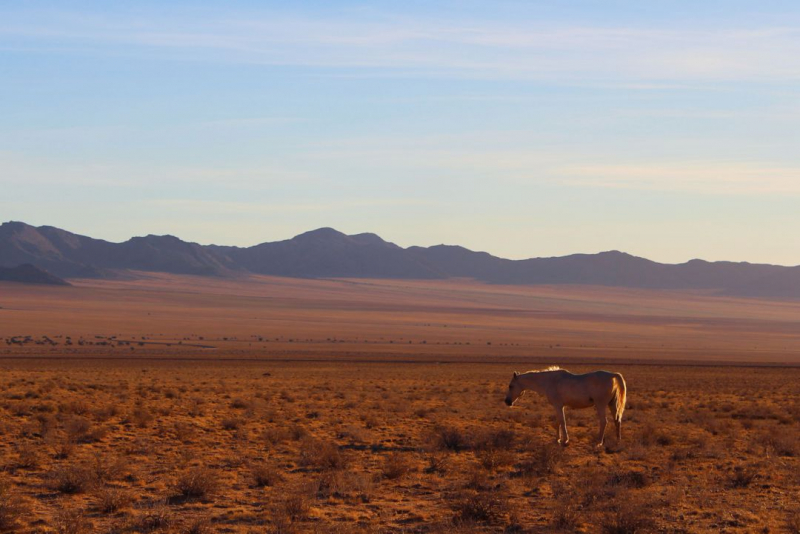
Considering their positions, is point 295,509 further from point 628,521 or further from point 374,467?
point 374,467

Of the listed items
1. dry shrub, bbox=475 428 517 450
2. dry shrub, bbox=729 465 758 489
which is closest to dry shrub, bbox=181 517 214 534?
dry shrub, bbox=475 428 517 450

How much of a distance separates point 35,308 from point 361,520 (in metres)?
123

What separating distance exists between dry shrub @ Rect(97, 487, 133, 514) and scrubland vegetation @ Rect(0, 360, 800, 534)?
0.02 meters

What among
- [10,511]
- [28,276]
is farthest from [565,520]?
[28,276]

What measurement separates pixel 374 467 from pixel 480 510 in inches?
152

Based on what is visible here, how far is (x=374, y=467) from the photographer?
44.8ft

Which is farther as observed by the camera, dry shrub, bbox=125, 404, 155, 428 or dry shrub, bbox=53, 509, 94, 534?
dry shrub, bbox=125, 404, 155, 428

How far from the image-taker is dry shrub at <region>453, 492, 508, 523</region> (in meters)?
9.97

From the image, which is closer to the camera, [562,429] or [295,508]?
[295,508]

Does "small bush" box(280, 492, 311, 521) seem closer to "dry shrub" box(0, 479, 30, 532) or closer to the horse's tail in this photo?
"dry shrub" box(0, 479, 30, 532)

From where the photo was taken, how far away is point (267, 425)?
1850cm

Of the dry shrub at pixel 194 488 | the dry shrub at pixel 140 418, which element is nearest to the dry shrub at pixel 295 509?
the dry shrub at pixel 194 488

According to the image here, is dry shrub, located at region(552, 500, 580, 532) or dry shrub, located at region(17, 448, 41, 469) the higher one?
dry shrub, located at region(552, 500, 580, 532)

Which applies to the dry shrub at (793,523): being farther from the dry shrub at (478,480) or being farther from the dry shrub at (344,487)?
the dry shrub at (344,487)
